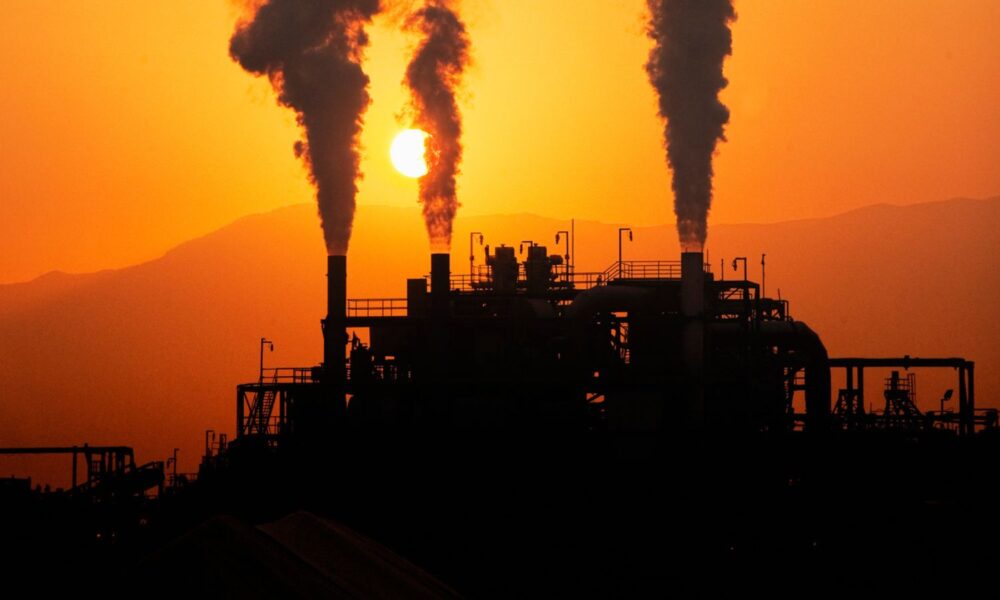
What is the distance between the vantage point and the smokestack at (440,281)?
6431 cm

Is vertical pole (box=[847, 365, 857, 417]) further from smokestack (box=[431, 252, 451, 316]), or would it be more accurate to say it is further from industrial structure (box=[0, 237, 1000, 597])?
smokestack (box=[431, 252, 451, 316])

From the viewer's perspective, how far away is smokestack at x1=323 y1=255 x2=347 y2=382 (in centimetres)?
6612

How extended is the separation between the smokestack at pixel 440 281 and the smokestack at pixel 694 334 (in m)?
9.29

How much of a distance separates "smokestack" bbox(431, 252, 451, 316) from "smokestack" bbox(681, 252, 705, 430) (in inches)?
→ 366

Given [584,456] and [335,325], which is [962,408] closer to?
[584,456]

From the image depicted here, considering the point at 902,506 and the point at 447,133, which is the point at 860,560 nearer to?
the point at 902,506

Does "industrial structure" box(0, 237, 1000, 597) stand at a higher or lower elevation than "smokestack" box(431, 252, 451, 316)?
lower

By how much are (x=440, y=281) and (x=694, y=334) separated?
33.5 feet

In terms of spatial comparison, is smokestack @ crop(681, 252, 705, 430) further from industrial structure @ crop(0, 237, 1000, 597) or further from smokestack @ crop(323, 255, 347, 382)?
smokestack @ crop(323, 255, 347, 382)

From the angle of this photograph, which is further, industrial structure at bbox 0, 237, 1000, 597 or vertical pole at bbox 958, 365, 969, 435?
vertical pole at bbox 958, 365, 969, 435

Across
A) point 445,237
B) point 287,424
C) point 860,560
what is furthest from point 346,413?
point 860,560

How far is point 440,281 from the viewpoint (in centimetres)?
6475

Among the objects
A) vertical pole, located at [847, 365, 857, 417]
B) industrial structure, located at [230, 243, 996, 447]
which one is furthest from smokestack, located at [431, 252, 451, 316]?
vertical pole, located at [847, 365, 857, 417]

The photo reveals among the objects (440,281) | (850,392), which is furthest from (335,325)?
(850,392)
